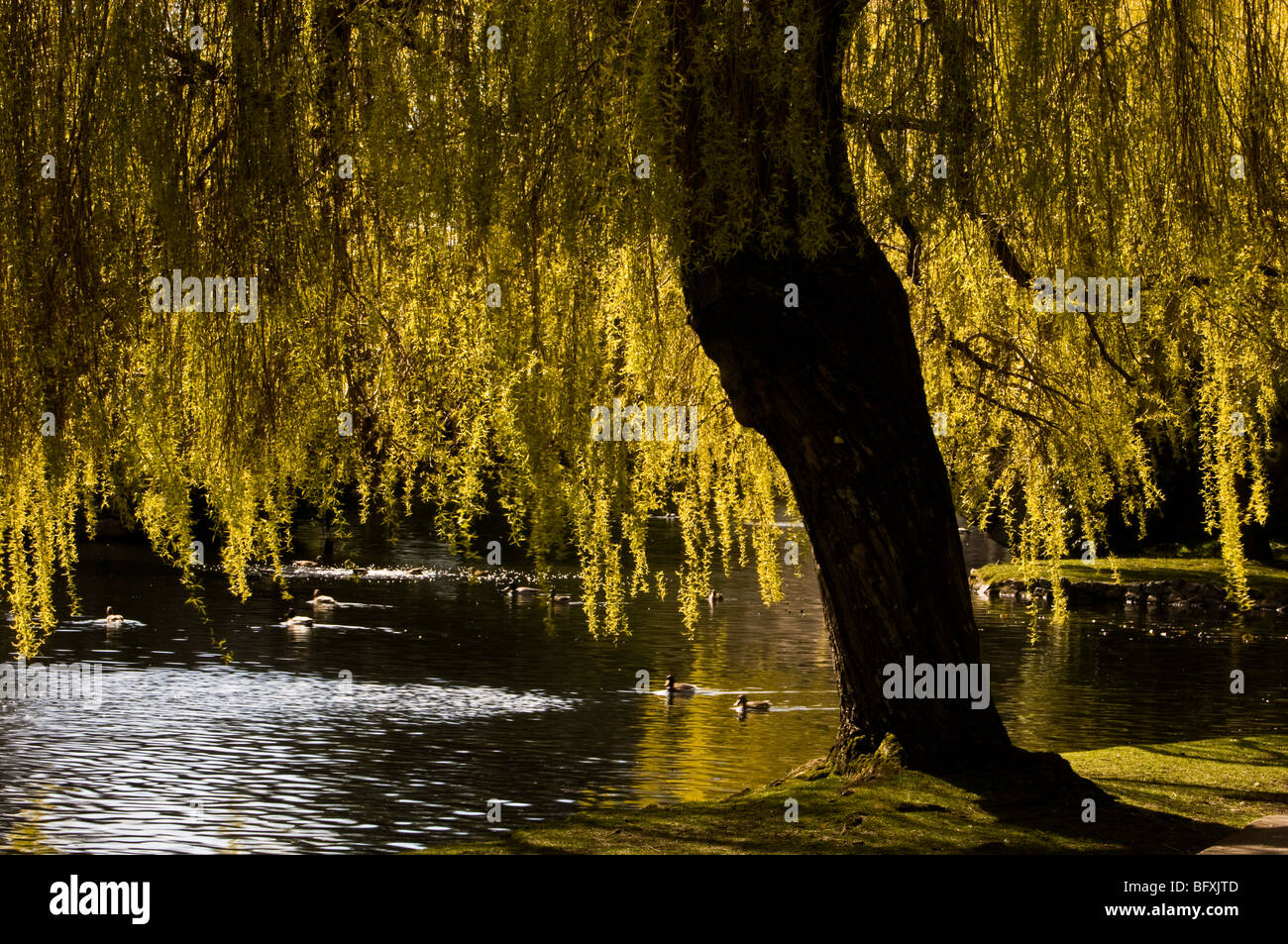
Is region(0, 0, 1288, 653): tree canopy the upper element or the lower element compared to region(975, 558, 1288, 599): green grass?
upper

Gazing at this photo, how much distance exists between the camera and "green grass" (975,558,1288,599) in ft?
89.6

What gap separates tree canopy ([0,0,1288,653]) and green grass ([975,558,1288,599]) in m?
22.5

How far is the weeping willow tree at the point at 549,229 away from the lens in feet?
16.7

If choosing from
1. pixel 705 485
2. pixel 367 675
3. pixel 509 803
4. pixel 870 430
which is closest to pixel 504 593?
pixel 367 675

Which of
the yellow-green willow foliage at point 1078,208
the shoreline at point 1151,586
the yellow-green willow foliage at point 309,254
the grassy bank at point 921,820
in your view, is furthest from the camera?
the shoreline at point 1151,586

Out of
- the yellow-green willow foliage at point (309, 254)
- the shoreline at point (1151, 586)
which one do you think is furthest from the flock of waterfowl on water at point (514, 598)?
the shoreline at point (1151, 586)

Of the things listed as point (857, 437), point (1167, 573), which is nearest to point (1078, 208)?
point (857, 437)

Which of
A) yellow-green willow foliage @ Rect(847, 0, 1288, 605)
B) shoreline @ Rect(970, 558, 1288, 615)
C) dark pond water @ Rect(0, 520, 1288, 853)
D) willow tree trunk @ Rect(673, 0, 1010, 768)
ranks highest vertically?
yellow-green willow foliage @ Rect(847, 0, 1288, 605)

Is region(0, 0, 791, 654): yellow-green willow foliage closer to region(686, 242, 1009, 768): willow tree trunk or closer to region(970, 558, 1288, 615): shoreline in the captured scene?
region(686, 242, 1009, 768): willow tree trunk

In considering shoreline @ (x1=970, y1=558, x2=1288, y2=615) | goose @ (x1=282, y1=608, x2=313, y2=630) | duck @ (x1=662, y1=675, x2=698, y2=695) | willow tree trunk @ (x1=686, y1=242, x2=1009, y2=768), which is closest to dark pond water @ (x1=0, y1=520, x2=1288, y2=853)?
duck @ (x1=662, y1=675, x2=698, y2=695)

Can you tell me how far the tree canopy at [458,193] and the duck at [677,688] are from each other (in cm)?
1174

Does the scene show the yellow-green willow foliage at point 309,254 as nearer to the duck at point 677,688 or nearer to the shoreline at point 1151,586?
the duck at point 677,688
